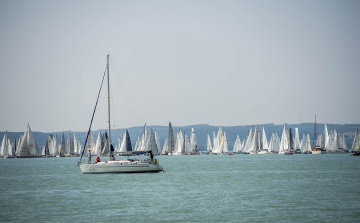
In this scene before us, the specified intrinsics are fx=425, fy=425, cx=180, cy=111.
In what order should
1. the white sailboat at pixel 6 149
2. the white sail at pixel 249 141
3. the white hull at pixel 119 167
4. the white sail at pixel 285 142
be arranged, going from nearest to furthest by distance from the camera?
1. the white hull at pixel 119 167
2. the white sailboat at pixel 6 149
3. the white sail at pixel 285 142
4. the white sail at pixel 249 141

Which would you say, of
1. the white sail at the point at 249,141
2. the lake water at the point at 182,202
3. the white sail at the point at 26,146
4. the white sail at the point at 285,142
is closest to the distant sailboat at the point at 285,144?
the white sail at the point at 285,142

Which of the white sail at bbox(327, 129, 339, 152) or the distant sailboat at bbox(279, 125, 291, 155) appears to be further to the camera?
the distant sailboat at bbox(279, 125, 291, 155)

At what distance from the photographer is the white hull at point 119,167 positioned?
4309 cm

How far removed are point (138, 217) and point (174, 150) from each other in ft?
415

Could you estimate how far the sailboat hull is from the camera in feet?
141

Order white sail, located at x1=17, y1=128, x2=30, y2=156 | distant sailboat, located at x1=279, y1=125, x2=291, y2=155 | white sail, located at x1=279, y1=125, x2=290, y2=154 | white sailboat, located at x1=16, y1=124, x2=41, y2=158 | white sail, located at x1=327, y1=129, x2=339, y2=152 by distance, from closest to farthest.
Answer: white sailboat, located at x1=16, y1=124, x2=41, y2=158 → white sail, located at x1=17, y1=128, x2=30, y2=156 → white sail, located at x1=327, y1=129, x2=339, y2=152 → distant sailboat, located at x1=279, y1=125, x2=291, y2=155 → white sail, located at x1=279, y1=125, x2=290, y2=154

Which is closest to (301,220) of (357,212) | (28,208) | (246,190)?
(357,212)

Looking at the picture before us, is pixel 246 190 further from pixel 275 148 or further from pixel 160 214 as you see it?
pixel 275 148

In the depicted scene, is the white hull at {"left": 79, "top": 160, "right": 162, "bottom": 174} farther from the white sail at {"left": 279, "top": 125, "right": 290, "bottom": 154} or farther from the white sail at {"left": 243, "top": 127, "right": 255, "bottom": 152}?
the white sail at {"left": 243, "top": 127, "right": 255, "bottom": 152}

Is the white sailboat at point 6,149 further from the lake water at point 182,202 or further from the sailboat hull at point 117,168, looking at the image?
the lake water at point 182,202

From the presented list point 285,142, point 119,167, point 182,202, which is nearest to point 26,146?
point 119,167

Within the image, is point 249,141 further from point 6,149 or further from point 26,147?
point 6,149

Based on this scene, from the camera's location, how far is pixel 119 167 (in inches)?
1693

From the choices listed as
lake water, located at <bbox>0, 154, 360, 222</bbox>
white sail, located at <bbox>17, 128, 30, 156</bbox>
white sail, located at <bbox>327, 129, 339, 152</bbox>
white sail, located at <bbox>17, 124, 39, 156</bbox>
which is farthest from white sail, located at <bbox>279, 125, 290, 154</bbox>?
lake water, located at <bbox>0, 154, 360, 222</bbox>
